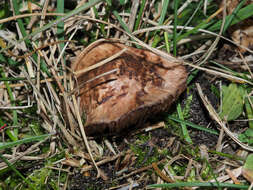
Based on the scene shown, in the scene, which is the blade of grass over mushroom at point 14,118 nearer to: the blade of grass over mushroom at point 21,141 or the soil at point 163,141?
the blade of grass over mushroom at point 21,141

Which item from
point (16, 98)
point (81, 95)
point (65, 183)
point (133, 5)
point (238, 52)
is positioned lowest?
point (65, 183)

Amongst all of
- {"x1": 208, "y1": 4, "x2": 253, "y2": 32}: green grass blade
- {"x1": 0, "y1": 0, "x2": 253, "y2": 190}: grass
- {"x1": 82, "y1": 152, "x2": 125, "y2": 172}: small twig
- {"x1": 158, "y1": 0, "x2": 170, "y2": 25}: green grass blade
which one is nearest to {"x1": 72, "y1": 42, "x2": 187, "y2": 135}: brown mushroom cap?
{"x1": 0, "y1": 0, "x2": 253, "y2": 190}: grass

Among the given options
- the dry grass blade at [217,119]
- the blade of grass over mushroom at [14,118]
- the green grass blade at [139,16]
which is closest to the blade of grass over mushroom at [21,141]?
the blade of grass over mushroom at [14,118]

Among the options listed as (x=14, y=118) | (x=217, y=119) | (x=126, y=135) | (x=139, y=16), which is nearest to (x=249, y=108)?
(x=217, y=119)

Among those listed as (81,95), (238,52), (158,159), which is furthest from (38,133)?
(238,52)

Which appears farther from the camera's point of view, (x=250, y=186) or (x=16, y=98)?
(x=16, y=98)

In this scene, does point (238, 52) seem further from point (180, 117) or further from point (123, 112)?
point (123, 112)
